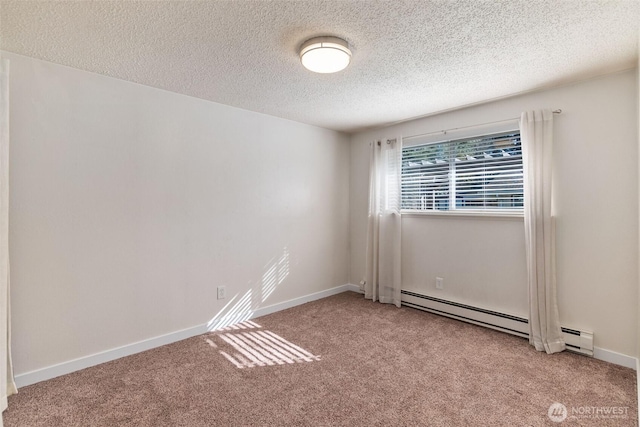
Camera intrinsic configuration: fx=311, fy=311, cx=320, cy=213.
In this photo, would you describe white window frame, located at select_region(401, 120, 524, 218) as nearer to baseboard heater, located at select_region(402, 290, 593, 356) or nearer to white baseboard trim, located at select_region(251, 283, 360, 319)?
baseboard heater, located at select_region(402, 290, 593, 356)

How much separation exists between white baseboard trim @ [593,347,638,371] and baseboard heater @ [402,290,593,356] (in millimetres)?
47

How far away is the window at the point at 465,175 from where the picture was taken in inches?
119

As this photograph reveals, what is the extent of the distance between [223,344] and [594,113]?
3.69m

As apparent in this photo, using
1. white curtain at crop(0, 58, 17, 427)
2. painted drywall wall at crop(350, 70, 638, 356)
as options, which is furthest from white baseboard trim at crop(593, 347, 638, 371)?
white curtain at crop(0, 58, 17, 427)

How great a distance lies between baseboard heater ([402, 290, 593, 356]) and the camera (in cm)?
256

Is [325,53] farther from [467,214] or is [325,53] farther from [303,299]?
[303,299]

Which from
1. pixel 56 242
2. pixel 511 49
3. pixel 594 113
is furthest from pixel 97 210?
pixel 594 113

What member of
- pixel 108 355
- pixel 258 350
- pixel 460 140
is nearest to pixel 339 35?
pixel 460 140

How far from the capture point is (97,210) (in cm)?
244

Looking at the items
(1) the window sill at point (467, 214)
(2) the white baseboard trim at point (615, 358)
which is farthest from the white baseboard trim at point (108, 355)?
(2) the white baseboard trim at point (615, 358)

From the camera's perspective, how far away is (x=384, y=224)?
399 cm

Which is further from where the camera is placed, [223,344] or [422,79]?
[223,344]

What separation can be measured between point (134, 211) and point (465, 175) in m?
3.26

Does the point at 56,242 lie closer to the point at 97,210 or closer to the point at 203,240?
the point at 97,210
